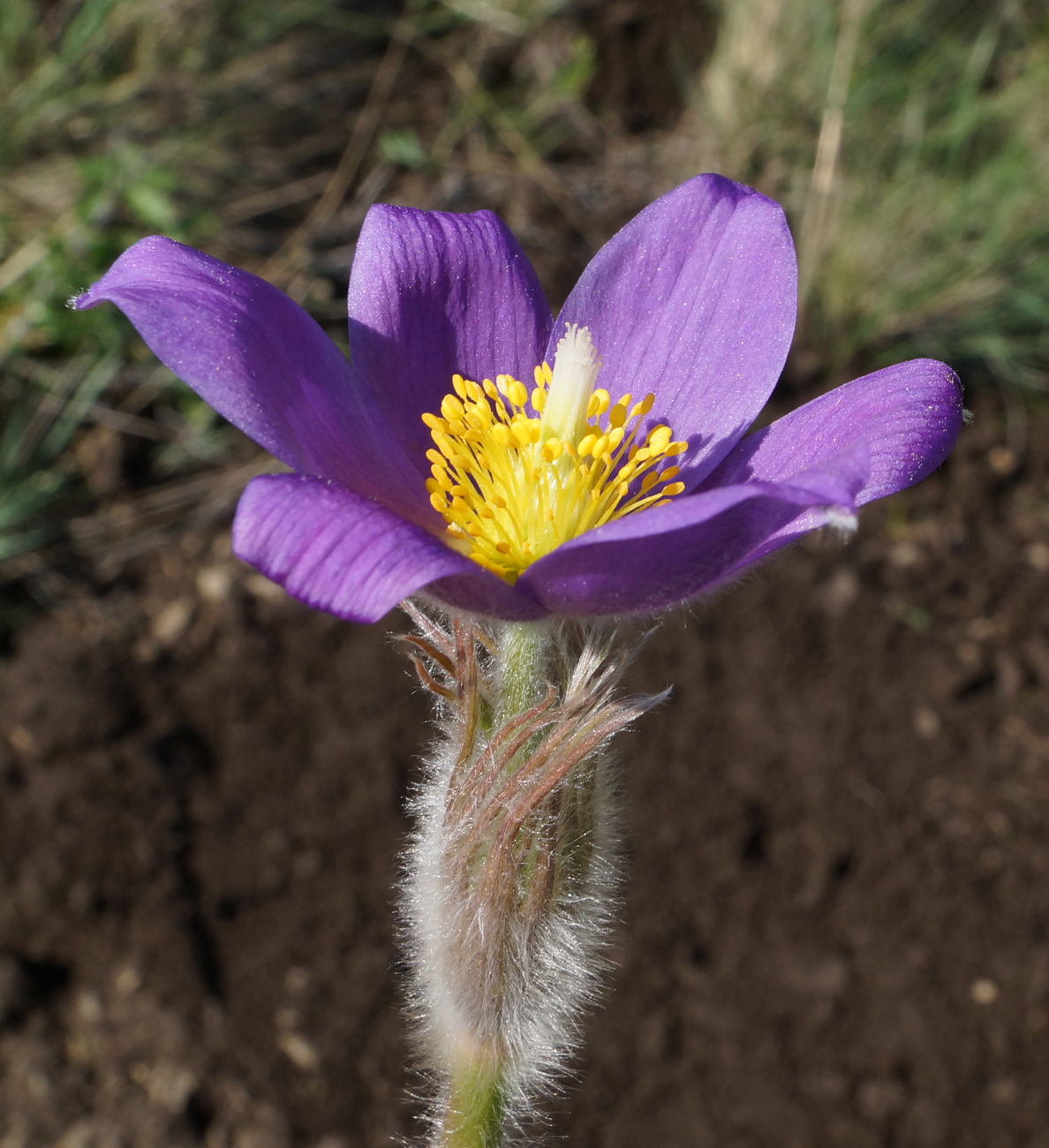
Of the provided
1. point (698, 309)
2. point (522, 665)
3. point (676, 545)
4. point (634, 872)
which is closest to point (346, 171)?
point (634, 872)

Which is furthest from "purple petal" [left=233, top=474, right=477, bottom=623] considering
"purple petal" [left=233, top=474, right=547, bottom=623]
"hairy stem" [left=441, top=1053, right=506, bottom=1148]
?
"hairy stem" [left=441, top=1053, right=506, bottom=1148]

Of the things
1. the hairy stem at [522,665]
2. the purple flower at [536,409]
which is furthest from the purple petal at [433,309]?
the hairy stem at [522,665]

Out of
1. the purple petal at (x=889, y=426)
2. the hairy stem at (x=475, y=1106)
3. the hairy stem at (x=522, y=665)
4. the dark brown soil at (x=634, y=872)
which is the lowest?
the dark brown soil at (x=634, y=872)

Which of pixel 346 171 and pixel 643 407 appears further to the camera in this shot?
pixel 346 171

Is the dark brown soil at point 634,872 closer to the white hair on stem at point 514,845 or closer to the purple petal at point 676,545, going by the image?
the white hair on stem at point 514,845

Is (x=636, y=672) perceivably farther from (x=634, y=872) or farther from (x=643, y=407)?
(x=643, y=407)

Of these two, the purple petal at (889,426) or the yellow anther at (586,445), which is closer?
the purple petal at (889,426)

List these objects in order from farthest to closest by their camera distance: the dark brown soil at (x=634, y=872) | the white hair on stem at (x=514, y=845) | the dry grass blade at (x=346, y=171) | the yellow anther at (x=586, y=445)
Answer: the dry grass blade at (x=346, y=171), the dark brown soil at (x=634, y=872), the yellow anther at (x=586, y=445), the white hair on stem at (x=514, y=845)

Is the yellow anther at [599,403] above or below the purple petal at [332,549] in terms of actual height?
below
